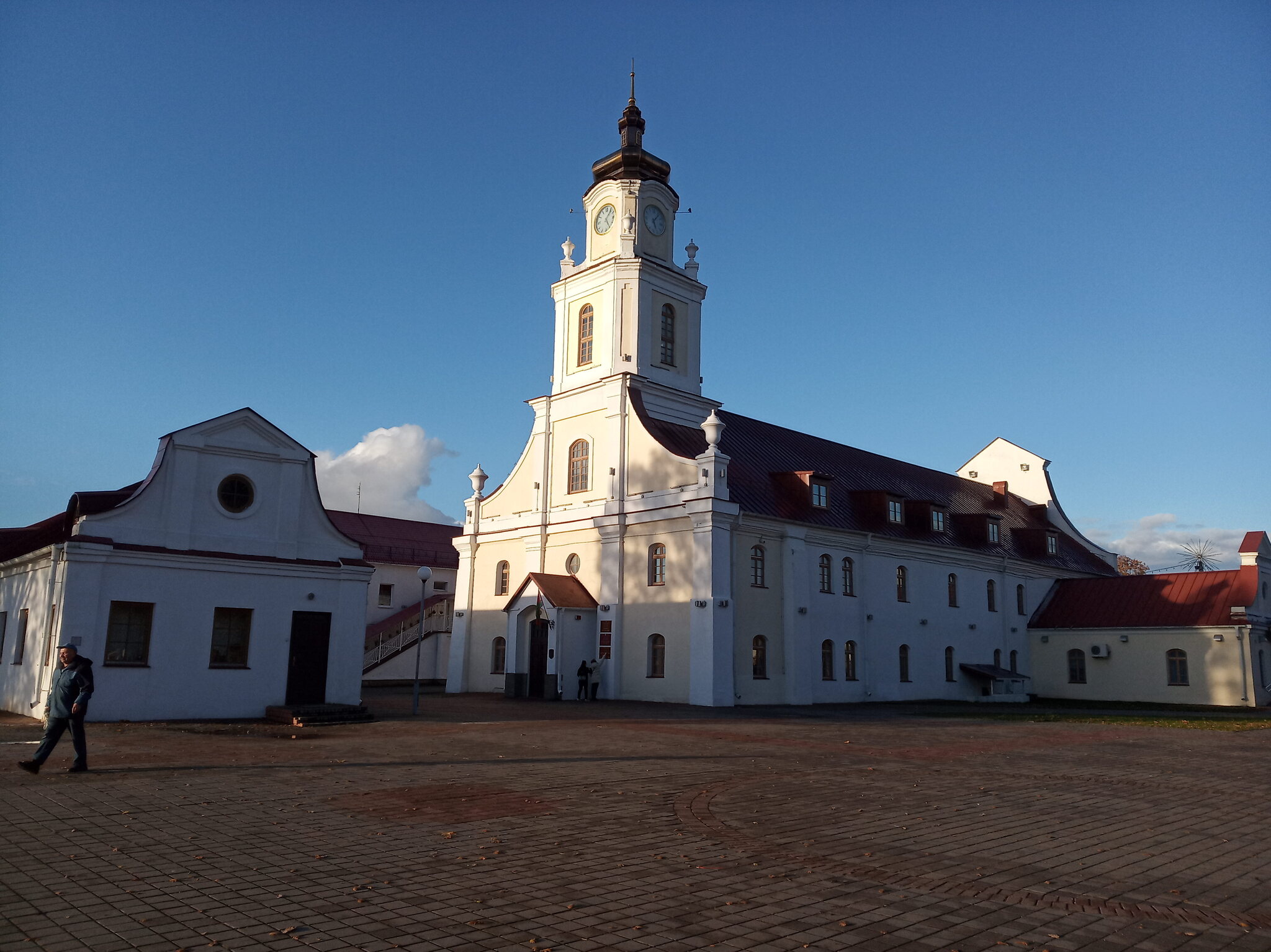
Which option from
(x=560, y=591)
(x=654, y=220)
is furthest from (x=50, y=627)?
(x=654, y=220)

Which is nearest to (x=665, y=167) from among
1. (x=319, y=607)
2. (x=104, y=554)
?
(x=319, y=607)

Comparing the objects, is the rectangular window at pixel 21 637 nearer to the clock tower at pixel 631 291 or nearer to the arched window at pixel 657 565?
the arched window at pixel 657 565

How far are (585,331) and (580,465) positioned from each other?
573cm

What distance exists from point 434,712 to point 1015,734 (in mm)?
13945

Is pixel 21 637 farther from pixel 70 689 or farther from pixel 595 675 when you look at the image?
pixel 595 675

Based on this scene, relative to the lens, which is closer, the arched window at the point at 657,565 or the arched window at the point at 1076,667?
the arched window at the point at 657,565

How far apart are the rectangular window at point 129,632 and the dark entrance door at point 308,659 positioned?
311cm

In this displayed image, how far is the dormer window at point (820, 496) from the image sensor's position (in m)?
36.2

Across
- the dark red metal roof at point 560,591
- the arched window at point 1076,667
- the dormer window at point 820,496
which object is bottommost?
the arched window at point 1076,667

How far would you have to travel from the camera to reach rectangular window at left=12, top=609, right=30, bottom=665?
72.8 ft

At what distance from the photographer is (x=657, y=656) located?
1287 inches

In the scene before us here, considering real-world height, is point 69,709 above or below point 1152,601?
below

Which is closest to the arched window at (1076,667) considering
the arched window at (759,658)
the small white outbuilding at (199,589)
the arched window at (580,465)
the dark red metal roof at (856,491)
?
the dark red metal roof at (856,491)

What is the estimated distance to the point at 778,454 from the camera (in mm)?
39188
